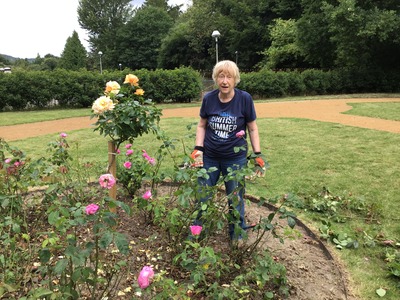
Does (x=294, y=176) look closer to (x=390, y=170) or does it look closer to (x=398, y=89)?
(x=390, y=170)

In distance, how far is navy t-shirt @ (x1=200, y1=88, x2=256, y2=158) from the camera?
251 cm

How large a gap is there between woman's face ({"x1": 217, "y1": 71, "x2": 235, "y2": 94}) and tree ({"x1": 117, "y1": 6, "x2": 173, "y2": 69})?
50261mm

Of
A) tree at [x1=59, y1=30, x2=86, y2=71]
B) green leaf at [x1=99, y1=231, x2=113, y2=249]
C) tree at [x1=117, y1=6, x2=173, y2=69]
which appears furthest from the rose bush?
tree at [x1=59, y1=30, x2=86, y2=71]

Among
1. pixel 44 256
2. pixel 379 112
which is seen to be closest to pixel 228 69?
pixel 44 256

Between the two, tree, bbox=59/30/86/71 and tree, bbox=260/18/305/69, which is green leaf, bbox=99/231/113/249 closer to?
tree, bbox=260/18/305/69

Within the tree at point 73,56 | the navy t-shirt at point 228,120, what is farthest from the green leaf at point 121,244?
the tree at point 73,56

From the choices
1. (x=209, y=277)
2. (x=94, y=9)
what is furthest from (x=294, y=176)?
(x=94, y=9)

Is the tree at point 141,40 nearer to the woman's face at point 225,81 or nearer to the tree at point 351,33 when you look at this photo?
the tree at point 351,33

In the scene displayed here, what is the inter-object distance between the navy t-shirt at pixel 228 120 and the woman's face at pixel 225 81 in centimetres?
Answer: 12

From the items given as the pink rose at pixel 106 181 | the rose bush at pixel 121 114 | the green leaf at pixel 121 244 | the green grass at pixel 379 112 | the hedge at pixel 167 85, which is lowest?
the green grass at pixel 379 112

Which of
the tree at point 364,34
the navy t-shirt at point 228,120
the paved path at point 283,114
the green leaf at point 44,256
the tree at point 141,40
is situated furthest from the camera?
the tree at point 141,40

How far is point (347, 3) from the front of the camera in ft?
50.6

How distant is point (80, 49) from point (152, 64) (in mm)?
12454

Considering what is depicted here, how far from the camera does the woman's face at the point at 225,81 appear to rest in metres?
2.41
